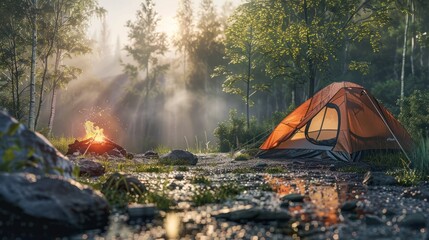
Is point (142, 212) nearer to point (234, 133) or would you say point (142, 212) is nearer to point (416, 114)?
point (416, 114)

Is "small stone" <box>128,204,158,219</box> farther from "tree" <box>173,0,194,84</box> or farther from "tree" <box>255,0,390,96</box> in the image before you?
"tree" <box>173,0,194,84</box>

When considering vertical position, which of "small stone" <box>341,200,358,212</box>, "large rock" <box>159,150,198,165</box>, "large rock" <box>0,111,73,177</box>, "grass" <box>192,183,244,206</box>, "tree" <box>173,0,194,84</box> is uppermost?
"tree" <box>173,0,194,84</box>

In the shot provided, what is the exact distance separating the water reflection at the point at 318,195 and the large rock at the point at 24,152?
312 centimetres

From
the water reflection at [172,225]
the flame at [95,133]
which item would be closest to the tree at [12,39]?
the flame at [95,133]

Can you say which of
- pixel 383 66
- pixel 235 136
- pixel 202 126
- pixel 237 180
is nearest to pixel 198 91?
pixel 202 126

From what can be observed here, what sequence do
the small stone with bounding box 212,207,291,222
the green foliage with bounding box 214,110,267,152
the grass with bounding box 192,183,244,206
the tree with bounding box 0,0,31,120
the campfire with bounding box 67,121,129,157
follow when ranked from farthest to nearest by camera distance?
1. the green foliage with bounding box 214,110,267,152
2. the tree with bounding box 0,0,31,120
3. the campfire with bounding box 67,121,129,157
4. the grass with bounding box 192,183,244,206
5. the small stone with bounding box 212,207,291,222

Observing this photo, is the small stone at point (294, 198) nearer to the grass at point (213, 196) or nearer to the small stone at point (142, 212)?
the grass at point (213, 196)

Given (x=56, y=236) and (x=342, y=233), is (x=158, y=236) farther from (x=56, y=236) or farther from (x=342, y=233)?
(x=342, y=233)

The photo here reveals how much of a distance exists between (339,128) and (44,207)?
11.5 m

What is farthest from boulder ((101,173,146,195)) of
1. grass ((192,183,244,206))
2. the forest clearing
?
grass ((192,183,244,206))

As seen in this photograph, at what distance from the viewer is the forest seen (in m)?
22.8

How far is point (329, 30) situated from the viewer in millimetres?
22359

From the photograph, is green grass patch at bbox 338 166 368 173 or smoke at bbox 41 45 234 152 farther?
smoke at bbox 41 45 234 152

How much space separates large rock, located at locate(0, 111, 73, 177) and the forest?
14994 millimetres
